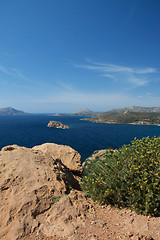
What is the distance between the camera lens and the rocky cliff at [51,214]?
4.45 meters

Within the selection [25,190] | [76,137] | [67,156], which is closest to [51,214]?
[25,190]

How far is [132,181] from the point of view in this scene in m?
5.86

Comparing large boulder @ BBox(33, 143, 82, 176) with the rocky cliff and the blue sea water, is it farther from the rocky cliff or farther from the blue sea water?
the blue sea water

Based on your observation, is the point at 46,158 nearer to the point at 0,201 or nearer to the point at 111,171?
the point at 0,201

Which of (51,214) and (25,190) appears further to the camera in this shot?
(25,190)

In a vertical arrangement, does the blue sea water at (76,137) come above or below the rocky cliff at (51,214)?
below

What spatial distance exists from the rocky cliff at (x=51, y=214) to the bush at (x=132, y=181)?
420mm

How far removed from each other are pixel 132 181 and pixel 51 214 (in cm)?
370

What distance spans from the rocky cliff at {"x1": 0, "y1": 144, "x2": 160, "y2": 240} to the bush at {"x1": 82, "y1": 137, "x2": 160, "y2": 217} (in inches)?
16.6

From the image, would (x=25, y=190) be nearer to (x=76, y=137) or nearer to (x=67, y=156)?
(x=67, y=156)

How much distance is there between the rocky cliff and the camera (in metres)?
4.45

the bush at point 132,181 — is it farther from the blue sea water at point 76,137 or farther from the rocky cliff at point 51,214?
the blue sea water at point 76,137

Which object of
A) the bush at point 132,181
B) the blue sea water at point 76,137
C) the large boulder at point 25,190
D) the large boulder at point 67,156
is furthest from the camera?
the blue sea water at point 76,137

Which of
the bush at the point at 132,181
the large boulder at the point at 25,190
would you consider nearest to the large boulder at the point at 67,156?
the large boulder at the point at 25,190
